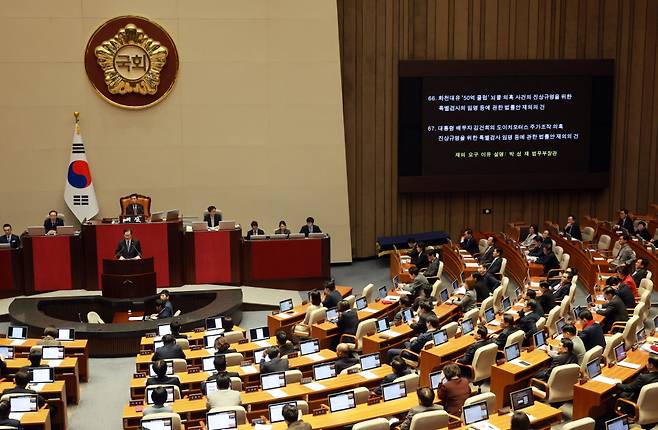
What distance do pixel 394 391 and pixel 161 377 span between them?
8.43 ft

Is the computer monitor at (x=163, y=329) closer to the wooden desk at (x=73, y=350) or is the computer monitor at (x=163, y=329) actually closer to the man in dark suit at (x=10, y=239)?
the wooden desk at (x=73, y=350)

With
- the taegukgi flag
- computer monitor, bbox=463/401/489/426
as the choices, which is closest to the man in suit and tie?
the taegukgi flag

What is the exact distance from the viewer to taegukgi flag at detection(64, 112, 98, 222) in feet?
55.7

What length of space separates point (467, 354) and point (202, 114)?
924cm

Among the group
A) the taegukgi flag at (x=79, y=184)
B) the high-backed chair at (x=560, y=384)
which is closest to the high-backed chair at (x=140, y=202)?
the taegukgi flag at (x=79, y=184)

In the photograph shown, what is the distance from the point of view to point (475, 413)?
799cm

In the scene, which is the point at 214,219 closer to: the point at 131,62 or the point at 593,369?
the point at 131,62

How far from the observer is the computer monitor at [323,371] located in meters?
9.76

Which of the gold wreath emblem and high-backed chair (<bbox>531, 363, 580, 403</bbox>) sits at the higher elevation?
the gold wreath emblem

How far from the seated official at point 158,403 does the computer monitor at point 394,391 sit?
7.33 ft

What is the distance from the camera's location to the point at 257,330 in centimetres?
1173

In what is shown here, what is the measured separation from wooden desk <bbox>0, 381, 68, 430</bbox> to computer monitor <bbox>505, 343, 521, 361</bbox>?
5.21 meters

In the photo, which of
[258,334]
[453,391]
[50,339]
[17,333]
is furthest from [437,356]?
[17,333]

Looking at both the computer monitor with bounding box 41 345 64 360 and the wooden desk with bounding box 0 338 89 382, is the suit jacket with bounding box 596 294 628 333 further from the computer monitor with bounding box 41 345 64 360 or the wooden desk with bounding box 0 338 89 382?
the computer monitor with bounding box 41 345 64 360
